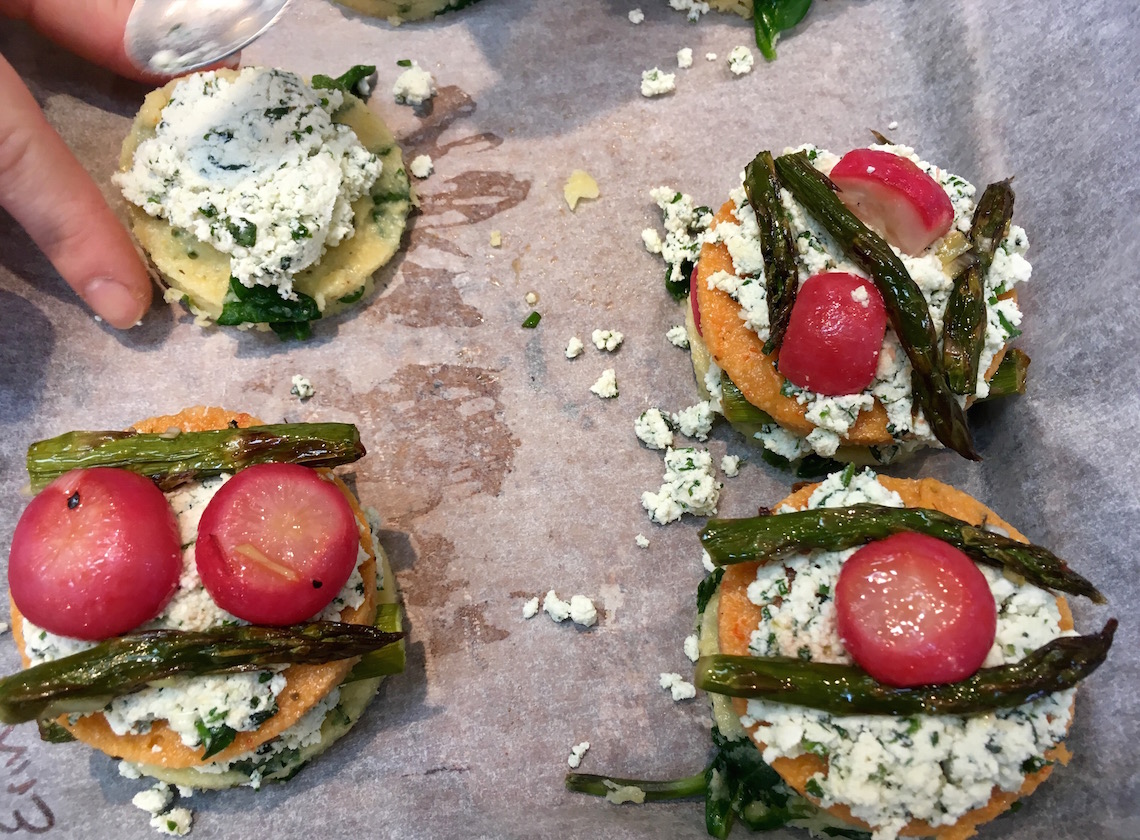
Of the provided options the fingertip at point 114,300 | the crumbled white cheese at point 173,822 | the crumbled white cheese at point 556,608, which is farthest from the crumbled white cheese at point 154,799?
the fingertip at point 114,300

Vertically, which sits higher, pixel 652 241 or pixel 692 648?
pixel 652 241

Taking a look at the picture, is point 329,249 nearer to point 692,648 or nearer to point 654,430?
point 654,430

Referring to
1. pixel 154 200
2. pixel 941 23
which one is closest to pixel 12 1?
pixel 154 200

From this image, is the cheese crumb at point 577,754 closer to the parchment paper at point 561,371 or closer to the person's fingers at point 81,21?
the parchment paper at point 561,371

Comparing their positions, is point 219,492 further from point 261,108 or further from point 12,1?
point 12,1

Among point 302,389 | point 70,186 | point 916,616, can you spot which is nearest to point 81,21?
point 70,186
